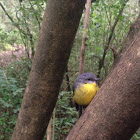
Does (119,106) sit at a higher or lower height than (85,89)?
higher

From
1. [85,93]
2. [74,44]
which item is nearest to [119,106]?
[85,93]

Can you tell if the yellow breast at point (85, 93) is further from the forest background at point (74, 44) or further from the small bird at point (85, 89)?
the forest background at point (74, 44)

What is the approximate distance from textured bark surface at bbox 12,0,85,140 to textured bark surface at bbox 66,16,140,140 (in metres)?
0.38

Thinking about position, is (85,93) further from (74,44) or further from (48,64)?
(74,44)

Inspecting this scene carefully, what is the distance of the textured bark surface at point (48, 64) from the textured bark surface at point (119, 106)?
0.38m

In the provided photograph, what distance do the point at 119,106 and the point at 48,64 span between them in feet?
1.81

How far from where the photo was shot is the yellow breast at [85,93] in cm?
175

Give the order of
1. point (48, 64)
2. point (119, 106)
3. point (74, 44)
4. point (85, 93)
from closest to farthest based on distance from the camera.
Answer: point (119, 106)
point (48, 64)
point (85, 93)
point (74, 44)

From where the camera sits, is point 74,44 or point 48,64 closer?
point 48,64

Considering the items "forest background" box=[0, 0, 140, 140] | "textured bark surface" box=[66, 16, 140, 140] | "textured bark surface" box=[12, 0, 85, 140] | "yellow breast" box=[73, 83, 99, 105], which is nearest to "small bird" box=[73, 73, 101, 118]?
Answer: "yellow breast" box=[73, 83, 99, 105]

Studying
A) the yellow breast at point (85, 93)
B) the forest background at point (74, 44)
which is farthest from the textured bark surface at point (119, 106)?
the forest background at point (74, 44)

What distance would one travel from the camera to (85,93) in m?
1.76

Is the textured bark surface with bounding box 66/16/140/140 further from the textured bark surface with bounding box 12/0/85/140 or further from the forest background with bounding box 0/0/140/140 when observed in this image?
the forest background with bounding box 0/0/140/140

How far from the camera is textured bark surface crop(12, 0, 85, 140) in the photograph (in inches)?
42.2
